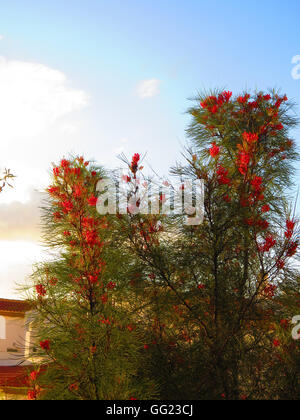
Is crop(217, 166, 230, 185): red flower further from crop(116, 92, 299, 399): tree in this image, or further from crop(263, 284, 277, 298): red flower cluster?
crop(263, 284, 277, 298): red flower cluster

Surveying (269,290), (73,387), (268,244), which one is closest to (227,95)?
(268,244)

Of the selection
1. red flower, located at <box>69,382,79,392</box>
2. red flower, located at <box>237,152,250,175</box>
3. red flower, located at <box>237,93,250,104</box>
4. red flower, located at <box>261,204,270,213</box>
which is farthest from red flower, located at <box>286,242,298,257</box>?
red flower, located at <box>69,382,79,392</box>

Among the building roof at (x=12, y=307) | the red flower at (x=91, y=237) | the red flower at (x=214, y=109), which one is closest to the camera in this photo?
the red flower at (x=91, y=237)

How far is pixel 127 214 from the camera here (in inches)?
221

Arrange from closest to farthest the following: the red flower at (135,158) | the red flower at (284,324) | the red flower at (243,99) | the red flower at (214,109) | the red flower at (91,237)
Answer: the red flower at (91,237), the red flower at (135,158), the red flower at (284,324), the red flower at (214,109), the red flower at (243,99)

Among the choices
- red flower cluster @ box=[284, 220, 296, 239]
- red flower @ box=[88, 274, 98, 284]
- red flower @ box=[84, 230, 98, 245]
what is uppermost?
red flower cluster @ box=[284, 220, 296, 239]

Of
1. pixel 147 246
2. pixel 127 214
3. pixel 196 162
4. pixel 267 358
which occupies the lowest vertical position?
pixel 267 358

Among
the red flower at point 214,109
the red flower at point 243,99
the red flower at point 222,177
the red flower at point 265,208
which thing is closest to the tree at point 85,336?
the red flower at point 222,177

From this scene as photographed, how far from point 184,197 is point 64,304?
6.80 ft

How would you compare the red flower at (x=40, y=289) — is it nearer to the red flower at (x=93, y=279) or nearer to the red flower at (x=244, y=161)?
the red flower at (x=93, y=279)
